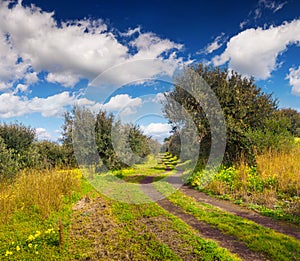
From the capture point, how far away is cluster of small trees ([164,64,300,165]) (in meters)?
10.4

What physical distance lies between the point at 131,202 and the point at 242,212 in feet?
11.2

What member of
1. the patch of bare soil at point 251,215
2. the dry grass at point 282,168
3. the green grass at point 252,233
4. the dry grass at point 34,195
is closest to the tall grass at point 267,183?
the dry grass at point 282,168

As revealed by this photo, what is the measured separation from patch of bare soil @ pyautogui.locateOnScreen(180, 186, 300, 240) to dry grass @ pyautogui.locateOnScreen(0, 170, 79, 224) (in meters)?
4.85

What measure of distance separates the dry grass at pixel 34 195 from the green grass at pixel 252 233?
3.92 meters

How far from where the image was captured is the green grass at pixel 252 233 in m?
3.79

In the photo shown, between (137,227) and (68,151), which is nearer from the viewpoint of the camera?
(137,227)

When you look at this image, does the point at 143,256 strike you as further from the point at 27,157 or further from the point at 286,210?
the point at 27,157

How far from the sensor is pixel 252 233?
455 centimetres

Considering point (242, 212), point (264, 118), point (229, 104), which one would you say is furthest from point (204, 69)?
point (242, 212)

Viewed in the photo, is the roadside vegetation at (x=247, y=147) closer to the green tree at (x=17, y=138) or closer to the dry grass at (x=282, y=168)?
the dry grass at (x=282, y=168)

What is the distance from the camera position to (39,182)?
6.85m

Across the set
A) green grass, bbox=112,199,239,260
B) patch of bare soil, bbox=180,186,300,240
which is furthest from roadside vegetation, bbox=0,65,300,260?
patch of bare soil, bbox=180,186,300,240

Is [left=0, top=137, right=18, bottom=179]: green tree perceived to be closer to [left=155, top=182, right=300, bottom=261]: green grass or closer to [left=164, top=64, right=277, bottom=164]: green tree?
[left=155, top=182, right=300, bottom=261]: green grass

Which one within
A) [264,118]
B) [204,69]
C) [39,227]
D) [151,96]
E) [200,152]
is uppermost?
[204,69]
